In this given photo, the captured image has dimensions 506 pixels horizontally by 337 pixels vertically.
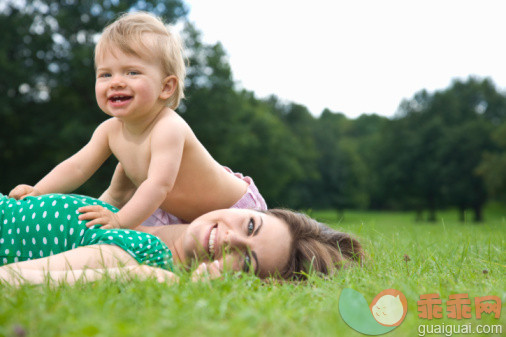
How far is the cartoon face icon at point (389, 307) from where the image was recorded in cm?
198

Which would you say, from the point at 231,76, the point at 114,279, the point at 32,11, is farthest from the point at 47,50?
the point at 114,279

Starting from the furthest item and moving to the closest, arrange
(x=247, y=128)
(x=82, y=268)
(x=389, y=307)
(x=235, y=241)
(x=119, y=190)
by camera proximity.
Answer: (x=247, y=128) → (x=119, y=190) → (x=235, y=241) → (x=82, y=268) → (x=389, y=307)

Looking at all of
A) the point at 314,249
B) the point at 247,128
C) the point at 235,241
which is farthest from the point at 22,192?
the point at 247,128

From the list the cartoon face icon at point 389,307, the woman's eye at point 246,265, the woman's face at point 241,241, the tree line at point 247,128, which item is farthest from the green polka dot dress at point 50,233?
the tree line at point 247,128

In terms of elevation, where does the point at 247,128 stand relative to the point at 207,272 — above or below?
above

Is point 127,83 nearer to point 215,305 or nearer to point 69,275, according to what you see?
point 69,275

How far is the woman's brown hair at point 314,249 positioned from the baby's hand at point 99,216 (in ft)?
3.49

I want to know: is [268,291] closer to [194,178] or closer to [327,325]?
[327,325]

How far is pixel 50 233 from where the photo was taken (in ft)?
9.87

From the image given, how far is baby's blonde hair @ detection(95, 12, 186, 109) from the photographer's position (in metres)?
3.46

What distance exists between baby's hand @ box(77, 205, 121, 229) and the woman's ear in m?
1.06

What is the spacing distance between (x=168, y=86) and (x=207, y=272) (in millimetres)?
1770

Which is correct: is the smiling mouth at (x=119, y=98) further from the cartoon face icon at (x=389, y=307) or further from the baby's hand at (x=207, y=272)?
the cartoon face icon at (x=389, y=307)

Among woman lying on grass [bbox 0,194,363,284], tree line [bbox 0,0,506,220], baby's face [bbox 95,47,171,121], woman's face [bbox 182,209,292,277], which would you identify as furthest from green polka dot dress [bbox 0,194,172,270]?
tree line [bbox 0,0,506,220]
